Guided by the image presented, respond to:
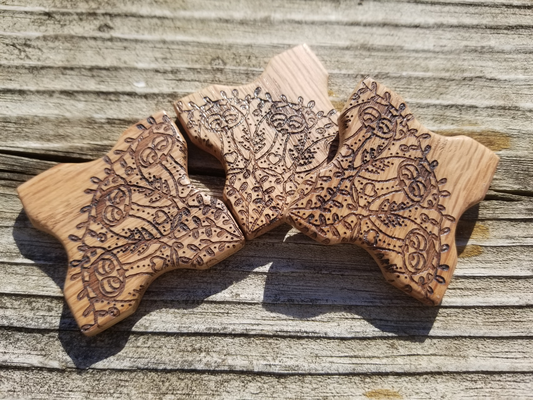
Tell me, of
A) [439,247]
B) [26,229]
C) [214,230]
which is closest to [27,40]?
[26,229]

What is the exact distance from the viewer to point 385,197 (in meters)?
1.53

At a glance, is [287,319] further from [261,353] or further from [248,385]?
[248,385]

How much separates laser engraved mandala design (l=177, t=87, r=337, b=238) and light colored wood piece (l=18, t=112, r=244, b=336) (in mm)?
99

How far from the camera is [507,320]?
163 cm

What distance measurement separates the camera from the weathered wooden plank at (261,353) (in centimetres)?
152

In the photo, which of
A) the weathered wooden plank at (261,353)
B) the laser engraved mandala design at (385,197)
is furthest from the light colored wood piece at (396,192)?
the weathered wooden plank at (261,353)

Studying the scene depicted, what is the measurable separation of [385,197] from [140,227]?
0.85m

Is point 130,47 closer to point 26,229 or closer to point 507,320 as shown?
point 26,229

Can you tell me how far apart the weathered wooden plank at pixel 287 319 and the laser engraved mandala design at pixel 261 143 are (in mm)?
321

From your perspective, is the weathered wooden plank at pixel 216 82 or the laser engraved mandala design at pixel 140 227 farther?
the weathered wooden plank at pixel 216 82

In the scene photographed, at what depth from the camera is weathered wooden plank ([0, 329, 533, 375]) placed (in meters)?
1.52

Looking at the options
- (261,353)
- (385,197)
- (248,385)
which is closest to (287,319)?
(261,353)

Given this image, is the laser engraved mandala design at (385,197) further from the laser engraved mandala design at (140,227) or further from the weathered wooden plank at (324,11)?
the weathered wooden plank at (324,11)

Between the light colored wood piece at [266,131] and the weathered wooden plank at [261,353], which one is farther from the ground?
the light colored wood piece at [266,131]
